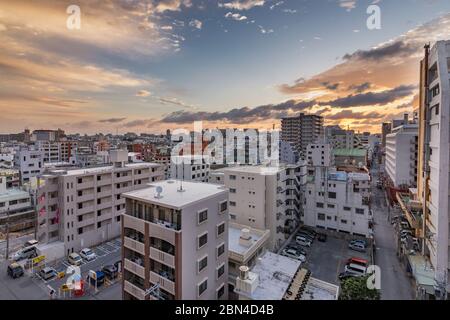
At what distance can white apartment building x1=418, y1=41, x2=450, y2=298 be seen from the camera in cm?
1368

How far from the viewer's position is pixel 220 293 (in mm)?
12070

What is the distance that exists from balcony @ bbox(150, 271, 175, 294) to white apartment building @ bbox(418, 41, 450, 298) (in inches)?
559

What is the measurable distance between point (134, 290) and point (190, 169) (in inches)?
906

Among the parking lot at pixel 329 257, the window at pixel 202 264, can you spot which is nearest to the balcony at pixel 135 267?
the window at pixel 202 264

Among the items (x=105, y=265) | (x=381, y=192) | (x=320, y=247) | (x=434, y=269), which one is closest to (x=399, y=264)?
(x=434, y=269)

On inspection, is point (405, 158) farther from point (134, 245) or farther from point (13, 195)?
point (13, 195)

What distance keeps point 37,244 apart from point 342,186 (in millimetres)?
27358

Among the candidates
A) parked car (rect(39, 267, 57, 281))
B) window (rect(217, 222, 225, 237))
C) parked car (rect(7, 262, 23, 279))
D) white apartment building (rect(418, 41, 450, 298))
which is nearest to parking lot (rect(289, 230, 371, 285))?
white apartment building (rect(418, 41, 450, 298))

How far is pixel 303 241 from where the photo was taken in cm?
2155

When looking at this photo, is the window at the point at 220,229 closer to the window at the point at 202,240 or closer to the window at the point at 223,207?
the window at the point at 223,207

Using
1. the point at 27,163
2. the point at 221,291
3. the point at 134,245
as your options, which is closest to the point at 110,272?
the point at 134,245

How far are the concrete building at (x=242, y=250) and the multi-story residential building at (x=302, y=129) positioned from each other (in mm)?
54096

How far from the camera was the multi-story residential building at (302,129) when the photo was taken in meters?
68.6
